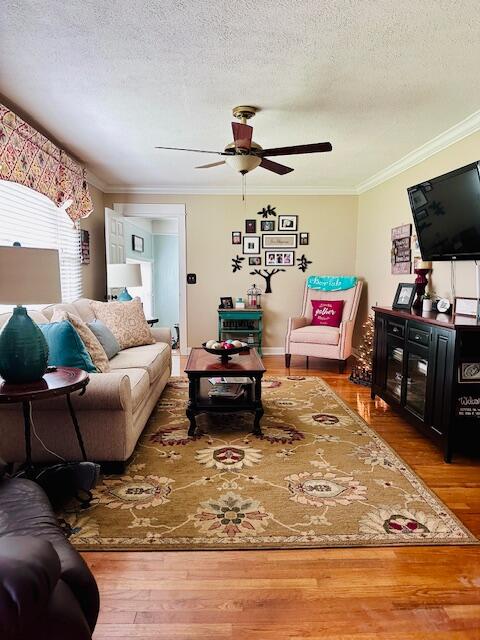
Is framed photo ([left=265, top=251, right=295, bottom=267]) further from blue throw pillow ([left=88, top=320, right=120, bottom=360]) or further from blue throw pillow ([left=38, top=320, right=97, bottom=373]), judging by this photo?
blue throw pillow ([left=38, top=320, right=97, bottom=373])

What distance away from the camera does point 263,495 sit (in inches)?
84.4

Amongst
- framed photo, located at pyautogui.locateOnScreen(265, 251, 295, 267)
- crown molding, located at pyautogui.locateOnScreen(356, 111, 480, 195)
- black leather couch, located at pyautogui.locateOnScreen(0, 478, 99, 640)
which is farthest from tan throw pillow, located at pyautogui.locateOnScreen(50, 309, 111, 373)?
framed photo, located at pyautogui.locateOnScreen(265, 251, 295, 267)

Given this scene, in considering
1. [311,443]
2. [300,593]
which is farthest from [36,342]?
[311,443]

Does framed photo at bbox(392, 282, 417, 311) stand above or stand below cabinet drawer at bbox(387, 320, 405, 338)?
above

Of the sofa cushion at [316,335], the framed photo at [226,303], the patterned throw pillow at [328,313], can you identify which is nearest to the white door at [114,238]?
the framed photo at [226,303]

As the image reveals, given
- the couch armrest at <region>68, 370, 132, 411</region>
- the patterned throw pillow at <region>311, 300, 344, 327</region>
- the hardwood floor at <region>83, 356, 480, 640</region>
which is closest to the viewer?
the hardwood floor at <region>83, 356, 480, 640</region>

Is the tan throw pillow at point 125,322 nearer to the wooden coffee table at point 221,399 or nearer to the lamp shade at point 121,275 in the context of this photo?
the lamp shade at point 121,275

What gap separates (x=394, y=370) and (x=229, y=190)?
3424 mm

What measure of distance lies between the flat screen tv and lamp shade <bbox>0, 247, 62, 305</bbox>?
8.92 feet

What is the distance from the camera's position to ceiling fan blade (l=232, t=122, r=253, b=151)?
2562 mm

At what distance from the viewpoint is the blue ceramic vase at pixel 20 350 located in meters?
1.87

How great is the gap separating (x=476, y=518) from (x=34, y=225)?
371cm

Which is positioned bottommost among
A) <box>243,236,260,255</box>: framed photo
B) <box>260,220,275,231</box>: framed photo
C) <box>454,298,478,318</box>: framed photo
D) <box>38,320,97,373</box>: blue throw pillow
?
<box>38,320,97,373</box>: blue throw pillow

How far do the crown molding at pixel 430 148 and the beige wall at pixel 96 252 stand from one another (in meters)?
3.50
